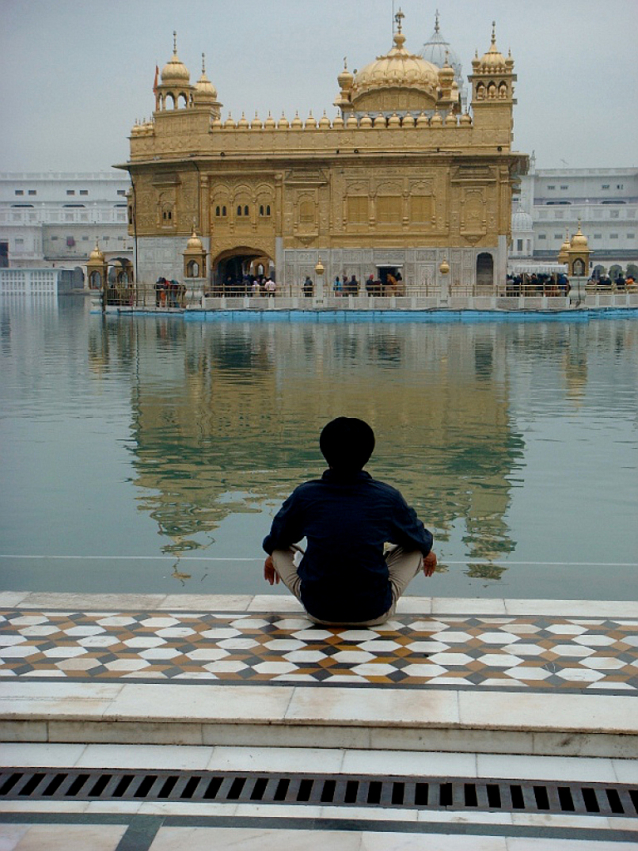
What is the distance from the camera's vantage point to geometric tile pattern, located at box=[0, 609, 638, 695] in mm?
4195

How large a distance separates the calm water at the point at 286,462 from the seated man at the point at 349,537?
118cm

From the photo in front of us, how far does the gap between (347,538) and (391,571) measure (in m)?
0.32

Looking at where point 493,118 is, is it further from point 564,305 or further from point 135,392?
point 135,392

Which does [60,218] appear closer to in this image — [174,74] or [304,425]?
[174,74]

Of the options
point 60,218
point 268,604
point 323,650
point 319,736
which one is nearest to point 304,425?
point 268,604

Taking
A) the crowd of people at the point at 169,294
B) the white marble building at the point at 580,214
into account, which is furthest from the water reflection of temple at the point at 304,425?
the white marble building at the point at 580,214

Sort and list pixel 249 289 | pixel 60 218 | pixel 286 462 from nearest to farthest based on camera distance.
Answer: pixel 286 462 → pixel 249 289 → pixel 60 218

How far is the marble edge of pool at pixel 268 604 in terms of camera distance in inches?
198

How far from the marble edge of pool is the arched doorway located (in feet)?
133

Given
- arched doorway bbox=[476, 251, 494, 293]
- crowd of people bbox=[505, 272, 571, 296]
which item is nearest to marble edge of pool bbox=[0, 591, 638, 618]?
crowd of people bbox=[505, 272, 571, 296]

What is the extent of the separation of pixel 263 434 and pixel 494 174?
35109 mm

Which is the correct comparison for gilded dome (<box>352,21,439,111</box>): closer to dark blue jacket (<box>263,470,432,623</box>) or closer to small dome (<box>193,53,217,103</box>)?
small dome (<box>193,53,217,103</box>)

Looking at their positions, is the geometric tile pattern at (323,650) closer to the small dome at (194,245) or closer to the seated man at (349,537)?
the seated man at (349,537)

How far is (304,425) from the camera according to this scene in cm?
1190
